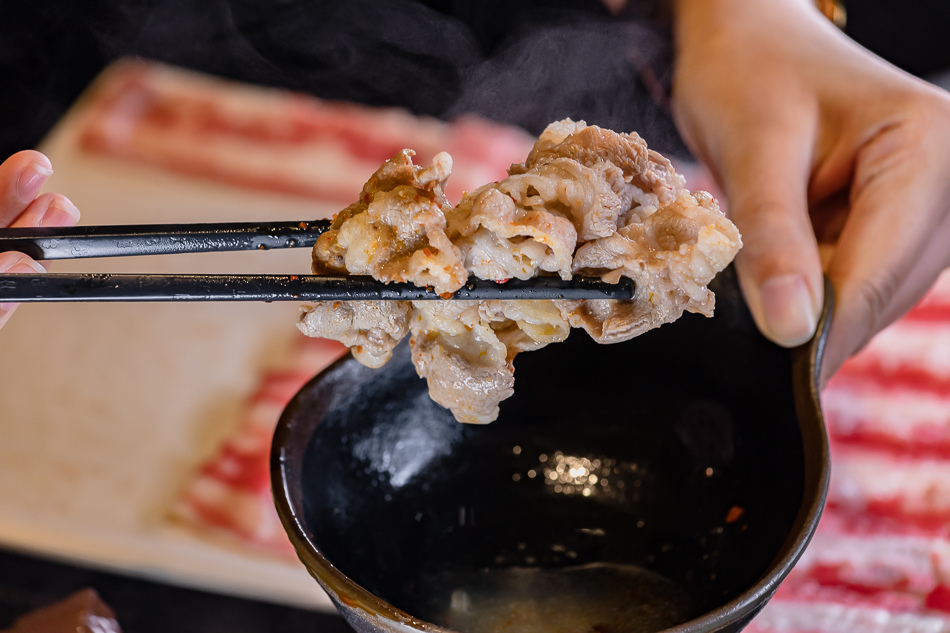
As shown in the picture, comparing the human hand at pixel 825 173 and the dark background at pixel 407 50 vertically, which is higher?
the human hand at pixel 825 173

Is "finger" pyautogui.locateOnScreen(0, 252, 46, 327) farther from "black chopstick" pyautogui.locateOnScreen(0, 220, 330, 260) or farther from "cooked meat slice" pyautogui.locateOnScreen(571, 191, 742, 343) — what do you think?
"cooked meat slice" pyautogui.locateOnScreen(571, 191, 742, 343)

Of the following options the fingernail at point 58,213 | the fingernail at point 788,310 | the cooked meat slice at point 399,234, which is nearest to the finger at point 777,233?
the fingernail at point 788,310

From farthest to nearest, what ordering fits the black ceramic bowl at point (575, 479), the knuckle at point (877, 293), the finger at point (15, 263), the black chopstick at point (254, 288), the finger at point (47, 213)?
the finger at point (47, 213) → the knuckle at point (877, 293) → the black ceramic bowl at point (575, 479) → the finger at point (15, 263) → the black chopstick at point (254, 288)

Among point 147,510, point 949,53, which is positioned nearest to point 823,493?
point 147,510

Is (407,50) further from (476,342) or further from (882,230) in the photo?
(476,342)

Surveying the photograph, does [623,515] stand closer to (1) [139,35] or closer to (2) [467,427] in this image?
(2) [467,427]

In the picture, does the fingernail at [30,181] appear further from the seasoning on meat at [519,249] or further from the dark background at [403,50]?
the dark background at [403,50]
